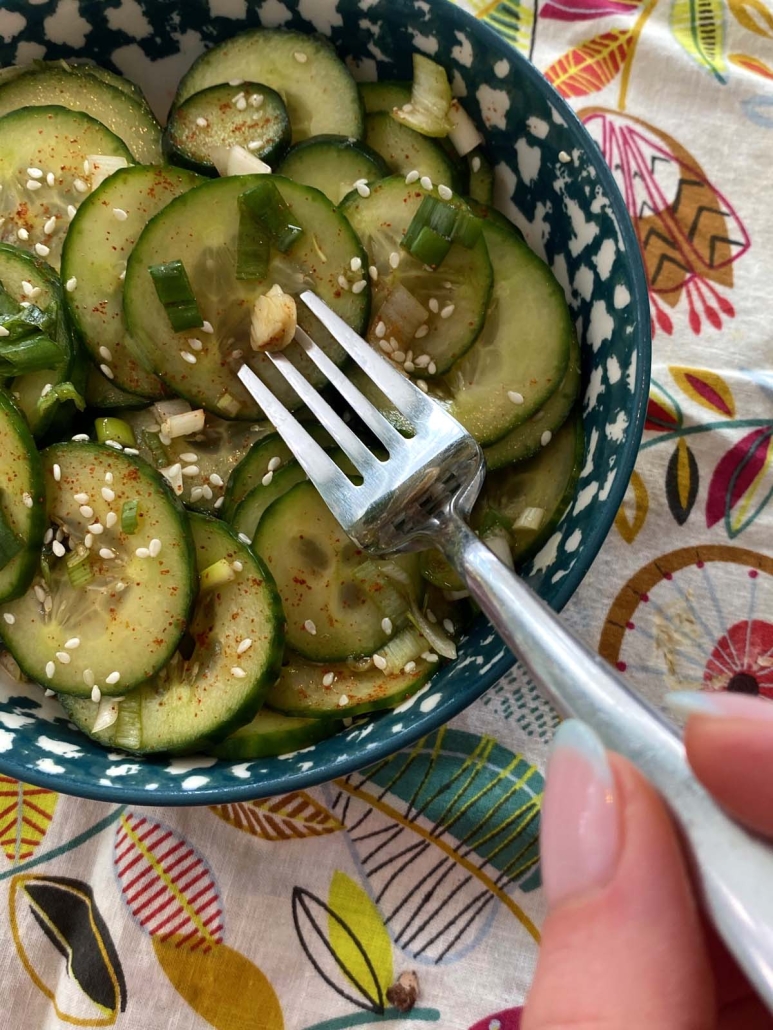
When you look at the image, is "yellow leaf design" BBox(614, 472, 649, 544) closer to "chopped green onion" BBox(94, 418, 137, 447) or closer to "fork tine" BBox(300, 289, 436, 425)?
"fork tine" BBox(300, 289, 436, 425)

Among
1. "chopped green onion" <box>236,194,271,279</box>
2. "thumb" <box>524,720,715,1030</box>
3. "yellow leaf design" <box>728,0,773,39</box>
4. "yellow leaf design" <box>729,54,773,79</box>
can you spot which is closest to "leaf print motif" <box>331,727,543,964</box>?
"thumb" <box>524,720,715,1030</box>

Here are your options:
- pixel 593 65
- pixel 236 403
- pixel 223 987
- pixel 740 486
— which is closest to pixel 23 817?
pixel 223 987

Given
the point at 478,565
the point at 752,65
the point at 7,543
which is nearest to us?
the point at 478,565

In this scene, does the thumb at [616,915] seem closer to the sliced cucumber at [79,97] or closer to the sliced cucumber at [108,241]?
the sliced cucumber at [108,241]

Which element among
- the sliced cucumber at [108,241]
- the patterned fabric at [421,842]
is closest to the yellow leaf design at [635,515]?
the patterned fabric at [421,842]

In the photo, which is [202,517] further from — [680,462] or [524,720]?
[680,462]

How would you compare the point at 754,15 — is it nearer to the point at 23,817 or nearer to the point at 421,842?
the point at 421,842
